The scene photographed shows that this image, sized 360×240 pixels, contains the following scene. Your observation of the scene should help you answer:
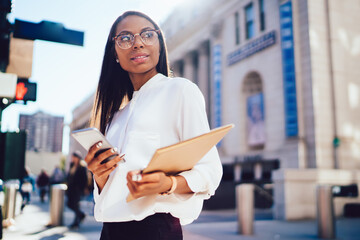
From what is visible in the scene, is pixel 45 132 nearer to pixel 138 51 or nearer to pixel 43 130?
pixel 43 130

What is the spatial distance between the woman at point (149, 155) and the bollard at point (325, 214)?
7585 millimetres

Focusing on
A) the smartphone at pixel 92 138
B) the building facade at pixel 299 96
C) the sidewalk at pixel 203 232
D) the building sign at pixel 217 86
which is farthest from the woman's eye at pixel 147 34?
the building sign at pixel 217 86

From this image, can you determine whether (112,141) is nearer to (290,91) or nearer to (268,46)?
(290,91)

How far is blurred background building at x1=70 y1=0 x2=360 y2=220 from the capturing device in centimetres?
1415

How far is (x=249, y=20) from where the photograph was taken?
21.9 m

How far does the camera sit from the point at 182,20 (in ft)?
110

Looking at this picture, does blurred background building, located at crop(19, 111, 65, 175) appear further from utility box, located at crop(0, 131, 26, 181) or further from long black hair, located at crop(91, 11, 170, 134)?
long black hair, located at crop(91, 11, 170, 134)

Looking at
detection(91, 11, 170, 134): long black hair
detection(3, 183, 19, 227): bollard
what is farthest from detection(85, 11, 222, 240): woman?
detection(3, 183, 19, 227): bollard

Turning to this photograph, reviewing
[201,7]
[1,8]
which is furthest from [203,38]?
[1,8]

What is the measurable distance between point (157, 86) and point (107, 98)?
0.43 meters

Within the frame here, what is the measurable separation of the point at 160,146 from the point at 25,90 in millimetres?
4731

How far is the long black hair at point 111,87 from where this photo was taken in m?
1.89

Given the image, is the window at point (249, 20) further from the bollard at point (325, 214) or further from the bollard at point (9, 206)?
the bollard at point (9, 206)

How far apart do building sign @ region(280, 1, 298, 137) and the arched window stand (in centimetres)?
282
